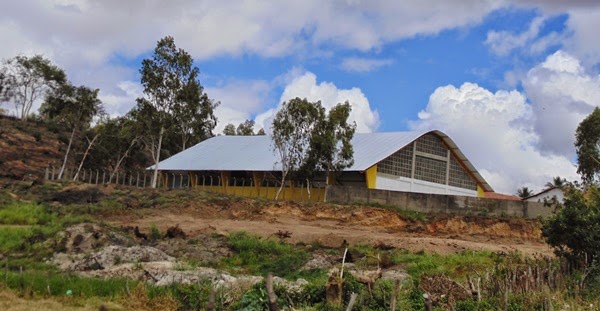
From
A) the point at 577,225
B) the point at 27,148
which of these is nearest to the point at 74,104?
the point at 27,148

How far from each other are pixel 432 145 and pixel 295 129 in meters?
9.98

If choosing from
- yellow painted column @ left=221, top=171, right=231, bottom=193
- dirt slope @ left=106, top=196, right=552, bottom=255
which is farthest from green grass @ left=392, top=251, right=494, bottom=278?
yellow painted column @ left=221, top=171, right=231, bottom=193

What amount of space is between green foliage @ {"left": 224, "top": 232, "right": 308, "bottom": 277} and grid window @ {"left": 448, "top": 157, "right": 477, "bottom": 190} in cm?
2041

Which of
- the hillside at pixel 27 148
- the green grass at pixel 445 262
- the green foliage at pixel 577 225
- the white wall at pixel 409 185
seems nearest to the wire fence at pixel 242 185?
the hillside at pixel 27 148

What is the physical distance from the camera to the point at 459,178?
150ft

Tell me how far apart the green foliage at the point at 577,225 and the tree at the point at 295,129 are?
20.1m

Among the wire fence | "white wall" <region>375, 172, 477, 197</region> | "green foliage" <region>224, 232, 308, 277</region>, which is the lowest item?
"green foliage" <region>224, 232, 308, 277</region>

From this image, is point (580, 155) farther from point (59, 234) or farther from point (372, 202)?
point (59, 234)

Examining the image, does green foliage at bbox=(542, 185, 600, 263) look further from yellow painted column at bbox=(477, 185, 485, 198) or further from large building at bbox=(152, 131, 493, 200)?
yellow painted column at bbox=(477, 185, 485, 198)

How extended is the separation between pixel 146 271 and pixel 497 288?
395 inches

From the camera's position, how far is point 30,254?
23.9 metres

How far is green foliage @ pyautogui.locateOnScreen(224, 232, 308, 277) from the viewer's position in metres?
23.2

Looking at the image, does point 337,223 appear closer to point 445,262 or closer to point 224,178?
point 445,262

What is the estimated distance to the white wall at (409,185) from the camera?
40.2 m
